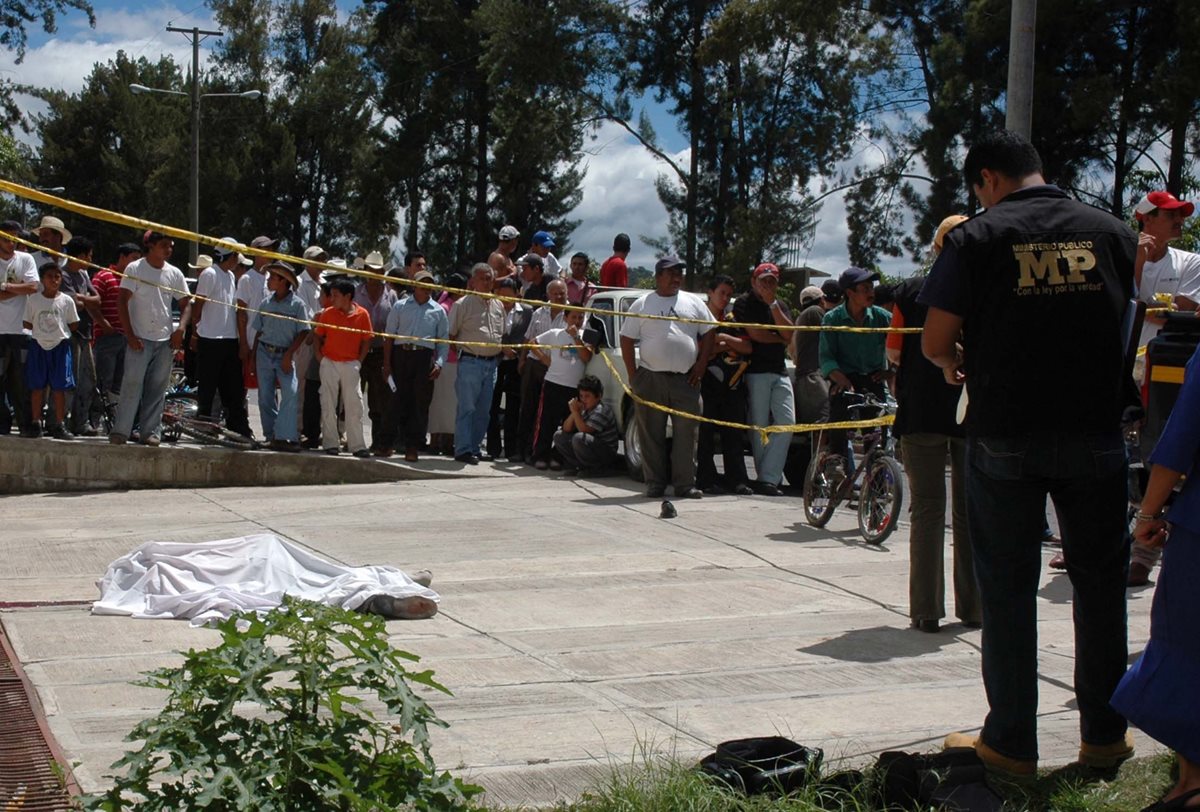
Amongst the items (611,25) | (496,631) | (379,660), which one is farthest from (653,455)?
(611,25)

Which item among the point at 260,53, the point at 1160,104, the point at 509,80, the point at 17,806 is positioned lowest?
the point at 17,806

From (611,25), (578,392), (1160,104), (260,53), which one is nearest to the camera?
(578,392)

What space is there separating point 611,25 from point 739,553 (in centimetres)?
3151

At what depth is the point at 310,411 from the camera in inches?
573

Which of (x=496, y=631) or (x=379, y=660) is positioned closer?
(x=379, y=660)

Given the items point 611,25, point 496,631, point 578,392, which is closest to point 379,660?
point 496,631

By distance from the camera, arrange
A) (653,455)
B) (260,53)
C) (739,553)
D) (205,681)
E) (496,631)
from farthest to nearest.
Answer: (260,53)
(653,455)
(739,553)
(496,631)
(205,681)

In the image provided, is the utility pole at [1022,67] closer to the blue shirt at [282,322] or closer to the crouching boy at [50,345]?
the blue shirt at [282,322]

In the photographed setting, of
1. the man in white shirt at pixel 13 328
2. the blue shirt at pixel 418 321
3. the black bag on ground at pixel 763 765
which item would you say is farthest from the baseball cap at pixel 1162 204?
the man in white shirt at pixel 13 328

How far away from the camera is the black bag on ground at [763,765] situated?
4.32 m

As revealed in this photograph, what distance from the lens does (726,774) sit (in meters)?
4.34

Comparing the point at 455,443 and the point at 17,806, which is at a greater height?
the point at 455,443

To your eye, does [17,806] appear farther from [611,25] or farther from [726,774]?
[611,25]

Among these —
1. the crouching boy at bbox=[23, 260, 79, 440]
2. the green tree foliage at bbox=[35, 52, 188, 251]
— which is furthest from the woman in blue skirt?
the green tree foliage at bbox=[35, 52, 188, 251]
